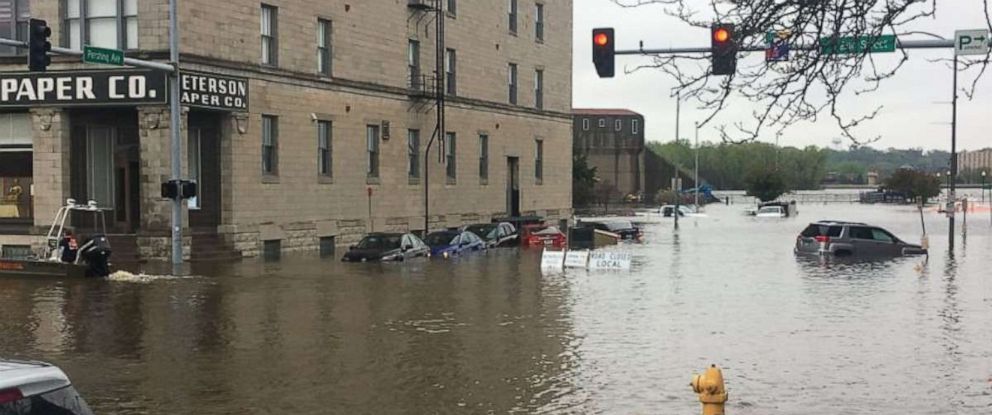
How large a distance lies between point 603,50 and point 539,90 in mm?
39202

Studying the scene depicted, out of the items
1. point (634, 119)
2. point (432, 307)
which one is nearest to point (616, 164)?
point (634, 119)

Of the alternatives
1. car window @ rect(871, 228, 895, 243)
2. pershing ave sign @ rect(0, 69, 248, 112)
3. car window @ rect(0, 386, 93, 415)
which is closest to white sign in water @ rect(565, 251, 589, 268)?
pershing ave sign @ rect(0, 69, 248, 112)

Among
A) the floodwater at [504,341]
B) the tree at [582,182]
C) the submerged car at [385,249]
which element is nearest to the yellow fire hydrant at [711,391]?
the floodwater at [504,341]

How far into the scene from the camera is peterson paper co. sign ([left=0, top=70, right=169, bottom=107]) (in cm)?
3266

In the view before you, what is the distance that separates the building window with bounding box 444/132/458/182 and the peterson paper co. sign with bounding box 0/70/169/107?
19.0 metres

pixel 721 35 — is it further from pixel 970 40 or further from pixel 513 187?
pixel 513 187

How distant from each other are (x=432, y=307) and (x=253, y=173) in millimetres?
17521

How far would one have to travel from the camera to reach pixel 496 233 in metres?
44.4

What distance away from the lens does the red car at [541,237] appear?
46.3 m

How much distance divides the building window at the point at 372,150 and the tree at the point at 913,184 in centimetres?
10789

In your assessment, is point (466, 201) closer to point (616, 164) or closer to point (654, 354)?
point (654, 354)

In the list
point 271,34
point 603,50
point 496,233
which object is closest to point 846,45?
point 603,50

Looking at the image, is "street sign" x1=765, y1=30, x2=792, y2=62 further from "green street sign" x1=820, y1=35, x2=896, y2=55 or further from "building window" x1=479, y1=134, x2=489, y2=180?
"building window" x1=479, y1=134, x2=489, y2=180

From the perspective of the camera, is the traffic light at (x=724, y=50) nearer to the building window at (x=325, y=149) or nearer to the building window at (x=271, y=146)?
the building window at (x=271, y=146)
